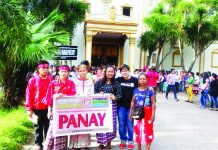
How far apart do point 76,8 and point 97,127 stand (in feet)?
58.5

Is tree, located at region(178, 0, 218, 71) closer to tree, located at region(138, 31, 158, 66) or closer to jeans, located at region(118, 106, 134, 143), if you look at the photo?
tree, located at region(138, 31, 158, 66)

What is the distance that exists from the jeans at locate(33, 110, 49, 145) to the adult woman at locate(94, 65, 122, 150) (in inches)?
41.6

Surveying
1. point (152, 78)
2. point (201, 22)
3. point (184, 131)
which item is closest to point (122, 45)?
point (201, 22)

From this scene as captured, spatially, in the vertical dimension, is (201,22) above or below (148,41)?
above

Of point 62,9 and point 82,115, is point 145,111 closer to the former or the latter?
point 82,115

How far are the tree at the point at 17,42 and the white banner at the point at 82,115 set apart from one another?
9.43 feet

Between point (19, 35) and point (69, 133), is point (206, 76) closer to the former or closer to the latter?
point (19, 35)

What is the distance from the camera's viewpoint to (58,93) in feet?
23.0

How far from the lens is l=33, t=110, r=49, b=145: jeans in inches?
283

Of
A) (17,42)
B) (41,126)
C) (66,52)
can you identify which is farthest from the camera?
(66,52)

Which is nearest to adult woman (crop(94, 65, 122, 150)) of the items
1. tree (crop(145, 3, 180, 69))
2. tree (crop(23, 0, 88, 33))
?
tree (crop(23, 0, 88, 33))

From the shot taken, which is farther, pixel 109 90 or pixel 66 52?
pixel 66 52

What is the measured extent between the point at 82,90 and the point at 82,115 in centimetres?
54

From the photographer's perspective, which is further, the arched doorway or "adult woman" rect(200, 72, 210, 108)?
the arched doorway
